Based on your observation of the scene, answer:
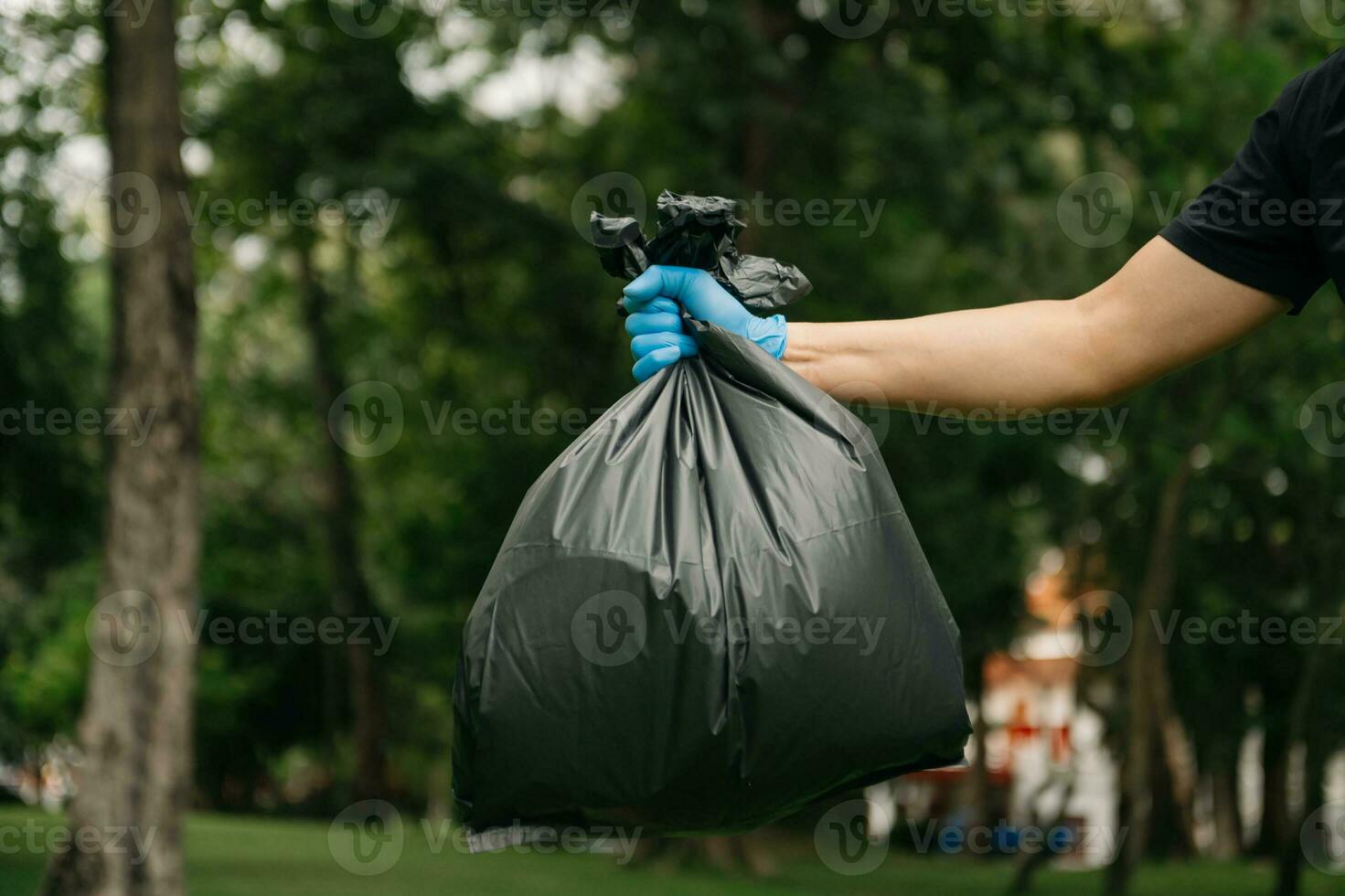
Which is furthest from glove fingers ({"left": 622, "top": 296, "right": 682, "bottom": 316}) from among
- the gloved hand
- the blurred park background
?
the blurred park background

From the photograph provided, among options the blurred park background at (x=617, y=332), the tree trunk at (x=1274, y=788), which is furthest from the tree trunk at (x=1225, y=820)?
the blurred park background at (x=617, y=332)

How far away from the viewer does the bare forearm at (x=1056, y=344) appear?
89.0 inches

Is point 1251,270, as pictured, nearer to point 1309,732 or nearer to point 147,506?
point 147,506

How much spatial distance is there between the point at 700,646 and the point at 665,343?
0.51 meters

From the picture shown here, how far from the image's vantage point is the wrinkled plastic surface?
90.2 inches

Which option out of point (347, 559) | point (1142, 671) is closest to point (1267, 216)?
point (1142, 671)

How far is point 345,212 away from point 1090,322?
12123 mm

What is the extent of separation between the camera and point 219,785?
3316 cm

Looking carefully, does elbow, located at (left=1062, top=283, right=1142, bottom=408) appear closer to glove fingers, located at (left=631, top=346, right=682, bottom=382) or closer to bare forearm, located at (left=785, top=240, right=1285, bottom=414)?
bare forearm, located at (left=785, top=240, right=1285, bottom=414)

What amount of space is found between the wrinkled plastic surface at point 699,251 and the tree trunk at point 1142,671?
39.8 feet

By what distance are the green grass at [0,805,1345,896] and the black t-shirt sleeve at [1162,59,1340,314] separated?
487 inches

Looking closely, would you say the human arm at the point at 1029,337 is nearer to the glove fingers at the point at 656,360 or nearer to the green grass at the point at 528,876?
the glove fingers at the point at 656,360

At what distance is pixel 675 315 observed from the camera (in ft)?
7.70

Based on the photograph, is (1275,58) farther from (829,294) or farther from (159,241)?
(159,241)
